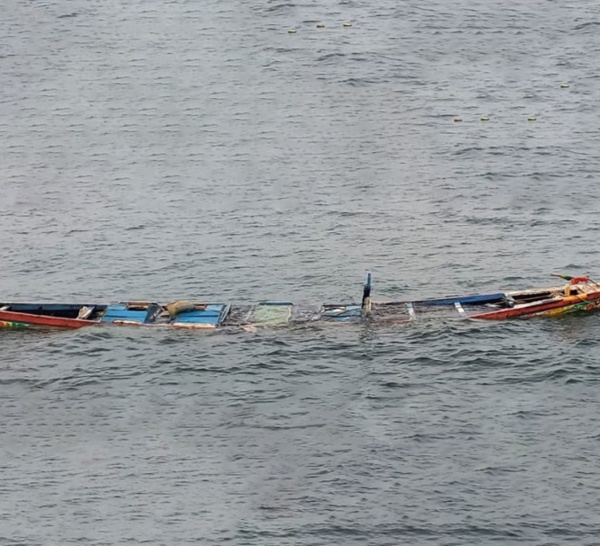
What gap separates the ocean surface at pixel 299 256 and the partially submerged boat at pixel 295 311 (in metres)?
0.82

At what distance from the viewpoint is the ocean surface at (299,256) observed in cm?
6475

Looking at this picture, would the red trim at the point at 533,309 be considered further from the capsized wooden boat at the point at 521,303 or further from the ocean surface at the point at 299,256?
the ocean surface at the point at 299,256

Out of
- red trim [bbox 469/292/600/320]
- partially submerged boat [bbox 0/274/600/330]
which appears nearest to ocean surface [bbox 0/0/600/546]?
red trim [bbox 469/292/600/320]

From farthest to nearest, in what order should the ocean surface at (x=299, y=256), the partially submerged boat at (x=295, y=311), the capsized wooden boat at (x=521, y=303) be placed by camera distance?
1. the partially submerged boat at (x=295, y=311)
2. the capsized wooden boat at (x=521, y=303)
3. the ocean surface at (x=299, y=256)

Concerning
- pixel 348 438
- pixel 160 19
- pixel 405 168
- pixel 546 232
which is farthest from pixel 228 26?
pixel 348 438

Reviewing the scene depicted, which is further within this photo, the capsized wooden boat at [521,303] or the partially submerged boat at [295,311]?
the partially submerged boat at [295,311]

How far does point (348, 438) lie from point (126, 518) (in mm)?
11346

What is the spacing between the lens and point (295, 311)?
79812 mm

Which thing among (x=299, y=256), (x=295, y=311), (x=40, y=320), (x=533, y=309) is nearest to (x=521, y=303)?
(x=533, y=309)

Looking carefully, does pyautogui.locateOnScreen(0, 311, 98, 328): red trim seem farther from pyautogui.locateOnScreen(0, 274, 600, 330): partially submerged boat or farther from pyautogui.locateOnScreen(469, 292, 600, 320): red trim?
pyautogui.locateOnScreen(469, 292, 600, 320): red trim

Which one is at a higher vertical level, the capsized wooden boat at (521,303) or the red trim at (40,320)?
the red trim at (40,320)

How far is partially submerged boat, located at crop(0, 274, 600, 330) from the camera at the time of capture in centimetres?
7838

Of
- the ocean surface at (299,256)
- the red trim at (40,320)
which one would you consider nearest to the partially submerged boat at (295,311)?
the red trim at (40,320)

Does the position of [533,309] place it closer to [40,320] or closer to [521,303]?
[521,303]
